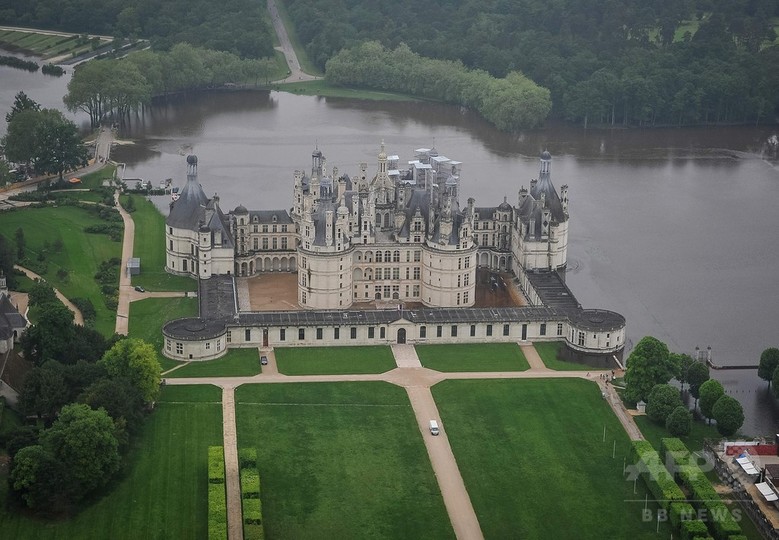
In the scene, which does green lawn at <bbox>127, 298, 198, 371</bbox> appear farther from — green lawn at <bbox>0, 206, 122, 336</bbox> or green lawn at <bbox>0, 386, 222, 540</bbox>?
green lawn at <bbox>0, 386, 222, 540</bbox>

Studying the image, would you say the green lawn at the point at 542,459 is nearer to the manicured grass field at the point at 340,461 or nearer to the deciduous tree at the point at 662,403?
the deciduous tree at the point at 662,403

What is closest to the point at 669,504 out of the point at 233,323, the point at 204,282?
the point at 233,323

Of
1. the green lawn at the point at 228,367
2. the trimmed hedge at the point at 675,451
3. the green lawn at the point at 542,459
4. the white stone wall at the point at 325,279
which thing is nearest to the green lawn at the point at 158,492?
the green lawn at the point at 228,367

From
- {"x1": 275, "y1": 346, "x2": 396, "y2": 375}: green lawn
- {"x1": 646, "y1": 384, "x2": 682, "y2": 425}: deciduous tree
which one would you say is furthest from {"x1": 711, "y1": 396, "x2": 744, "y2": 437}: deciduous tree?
{"x1": 275, "y1": 346, "x2": 396, "y2": 375}: green lawn

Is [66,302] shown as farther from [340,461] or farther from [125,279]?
[340,461]

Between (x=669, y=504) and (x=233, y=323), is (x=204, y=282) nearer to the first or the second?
(x=233, y=323)
